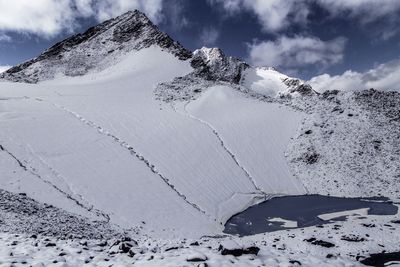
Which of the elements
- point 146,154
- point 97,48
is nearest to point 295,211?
point 146,154

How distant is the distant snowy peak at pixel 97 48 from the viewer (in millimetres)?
68188

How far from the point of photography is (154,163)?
32750 mm

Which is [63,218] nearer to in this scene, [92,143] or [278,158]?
[92,143]

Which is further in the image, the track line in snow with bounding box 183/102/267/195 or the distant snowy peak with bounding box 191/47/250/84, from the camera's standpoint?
the distant snowy peak with bounding box 191/47/250/84

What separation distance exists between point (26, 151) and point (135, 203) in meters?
9.89

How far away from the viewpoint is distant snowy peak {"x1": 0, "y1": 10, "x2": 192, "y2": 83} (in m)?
68.2

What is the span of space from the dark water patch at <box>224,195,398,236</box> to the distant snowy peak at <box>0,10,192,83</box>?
47.4 metres

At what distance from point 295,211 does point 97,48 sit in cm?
5905

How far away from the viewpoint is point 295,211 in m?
29.3

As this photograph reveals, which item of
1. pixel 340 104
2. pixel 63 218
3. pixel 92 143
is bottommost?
pixel 63 218

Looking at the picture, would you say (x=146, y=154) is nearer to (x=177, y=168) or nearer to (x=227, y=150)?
(x=177, y=168)

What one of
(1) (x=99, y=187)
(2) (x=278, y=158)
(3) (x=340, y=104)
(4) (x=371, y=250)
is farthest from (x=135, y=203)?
(3) (x=340, y=104)

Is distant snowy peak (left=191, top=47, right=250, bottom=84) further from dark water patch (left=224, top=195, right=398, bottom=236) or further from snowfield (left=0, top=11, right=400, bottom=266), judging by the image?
dark water patch (left=224, top=195, right=398, bottom=236)

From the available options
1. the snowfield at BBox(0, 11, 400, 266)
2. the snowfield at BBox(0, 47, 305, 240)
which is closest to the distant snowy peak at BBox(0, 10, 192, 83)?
the snowfield at BBox(0, 11, 400, 266)
